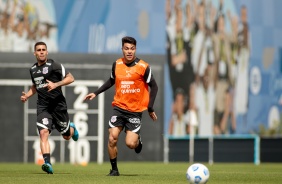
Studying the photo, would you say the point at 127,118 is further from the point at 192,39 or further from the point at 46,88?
the point at 192,39

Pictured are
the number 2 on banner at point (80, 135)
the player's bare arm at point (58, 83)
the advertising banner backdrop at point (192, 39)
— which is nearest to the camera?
the player's bare arm at point (58, 83)

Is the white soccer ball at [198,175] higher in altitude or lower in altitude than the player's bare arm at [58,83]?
lower

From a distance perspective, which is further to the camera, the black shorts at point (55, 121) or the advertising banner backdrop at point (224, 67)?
the advertising banner backdrop at point (224, 67)

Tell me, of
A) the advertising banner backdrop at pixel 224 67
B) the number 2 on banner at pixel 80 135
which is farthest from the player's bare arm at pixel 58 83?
the advertising banner backdrop at pixel 224 67

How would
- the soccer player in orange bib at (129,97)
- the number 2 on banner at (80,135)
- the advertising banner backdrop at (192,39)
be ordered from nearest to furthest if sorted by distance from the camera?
the soccer player in orange bib at (129,97) < the number 2 on banner at (80,135) < the advertising banner backdrop at (192,39)

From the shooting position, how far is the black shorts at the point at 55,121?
56.2 feet

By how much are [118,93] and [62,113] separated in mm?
1886

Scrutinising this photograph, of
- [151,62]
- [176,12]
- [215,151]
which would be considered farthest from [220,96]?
[151,62]

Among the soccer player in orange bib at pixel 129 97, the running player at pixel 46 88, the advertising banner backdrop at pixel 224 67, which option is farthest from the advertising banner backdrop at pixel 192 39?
the soccer player in orange bib at pixel 129 97

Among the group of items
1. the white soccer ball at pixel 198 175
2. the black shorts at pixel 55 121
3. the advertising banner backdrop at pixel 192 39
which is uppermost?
the advertising banner backdrop at pixel 192 39

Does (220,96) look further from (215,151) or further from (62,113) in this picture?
(62,113)

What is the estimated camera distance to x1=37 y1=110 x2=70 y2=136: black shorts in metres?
17.1

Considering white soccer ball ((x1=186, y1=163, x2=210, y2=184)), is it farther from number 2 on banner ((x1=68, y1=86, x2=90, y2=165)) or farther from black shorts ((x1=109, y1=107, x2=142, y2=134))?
number 2 on banner ((x1=68, y1=86, x2=90, y2=165))

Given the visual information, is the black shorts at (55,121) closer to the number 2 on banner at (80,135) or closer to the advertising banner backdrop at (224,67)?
the number 2 on banner at (80,135)
